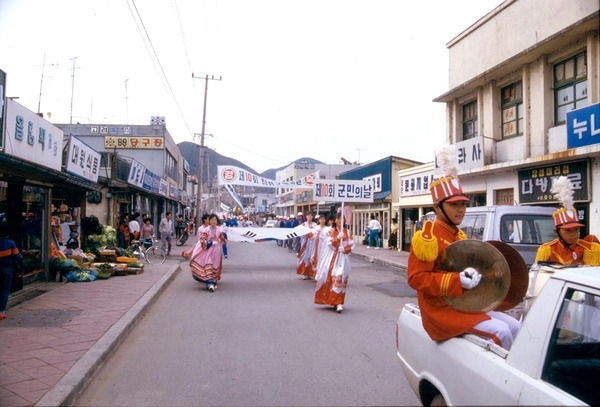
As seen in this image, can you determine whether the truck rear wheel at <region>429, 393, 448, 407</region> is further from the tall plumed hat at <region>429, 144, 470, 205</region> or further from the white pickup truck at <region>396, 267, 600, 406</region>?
the tall plumed hat at <region>429, 144, 470, 205</region>

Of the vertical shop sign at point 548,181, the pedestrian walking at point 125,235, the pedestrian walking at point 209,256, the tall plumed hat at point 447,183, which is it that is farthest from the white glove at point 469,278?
the pedestrian walking at point 125,235

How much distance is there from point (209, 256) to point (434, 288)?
898 centimetres

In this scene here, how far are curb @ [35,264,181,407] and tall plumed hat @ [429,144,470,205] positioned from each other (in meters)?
3.41

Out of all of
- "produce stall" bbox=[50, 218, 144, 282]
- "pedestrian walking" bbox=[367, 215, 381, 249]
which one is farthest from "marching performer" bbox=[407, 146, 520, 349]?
"pedestrian walking" bbox=[367, 215, 381, 249]

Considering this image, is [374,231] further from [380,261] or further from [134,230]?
[134,230]

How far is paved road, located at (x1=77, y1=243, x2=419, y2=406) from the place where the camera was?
4723mm

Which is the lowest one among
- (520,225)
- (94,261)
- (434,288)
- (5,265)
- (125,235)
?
(94,261)

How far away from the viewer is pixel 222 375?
5.32 meters

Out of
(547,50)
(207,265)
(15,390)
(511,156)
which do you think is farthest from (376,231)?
(15,390)

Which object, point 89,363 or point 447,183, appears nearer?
point 447,183

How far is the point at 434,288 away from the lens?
3.15 meters

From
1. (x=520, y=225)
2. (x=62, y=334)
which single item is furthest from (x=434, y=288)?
(x=520, y=225)

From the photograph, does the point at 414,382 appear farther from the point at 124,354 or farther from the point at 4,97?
the point at 4,97

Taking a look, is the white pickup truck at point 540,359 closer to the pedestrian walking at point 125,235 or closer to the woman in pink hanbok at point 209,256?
the woman in pink hanbok at point 209,256
